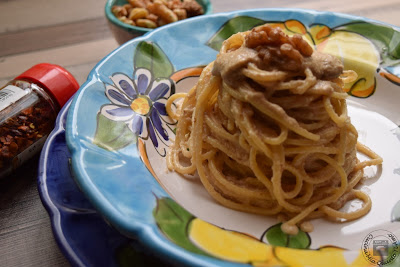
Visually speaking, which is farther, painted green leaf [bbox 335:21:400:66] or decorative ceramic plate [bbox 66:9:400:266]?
painted green leaf [bbox 335:21:400:66]

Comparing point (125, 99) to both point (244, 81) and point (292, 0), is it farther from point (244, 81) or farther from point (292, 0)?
point (292, 0)

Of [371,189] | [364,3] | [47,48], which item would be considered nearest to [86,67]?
[47,48]

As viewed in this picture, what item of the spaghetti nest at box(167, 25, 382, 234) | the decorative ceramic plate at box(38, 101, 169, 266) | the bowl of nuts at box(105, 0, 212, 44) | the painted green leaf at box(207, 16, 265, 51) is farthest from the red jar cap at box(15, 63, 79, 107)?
the painted green leaf at box(207, 16, 265, 51)

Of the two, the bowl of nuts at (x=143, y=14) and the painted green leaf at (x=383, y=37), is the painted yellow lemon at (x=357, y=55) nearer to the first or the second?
the painted green leaf at (x=383, y=37)

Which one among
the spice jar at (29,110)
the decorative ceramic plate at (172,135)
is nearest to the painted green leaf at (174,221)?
the decorative ceramic plate at (172,135)

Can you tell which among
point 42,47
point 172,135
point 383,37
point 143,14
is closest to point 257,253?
point 172,135

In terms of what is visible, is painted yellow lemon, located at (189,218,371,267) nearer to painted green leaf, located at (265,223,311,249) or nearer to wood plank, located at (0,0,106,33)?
painted green leaf, located at (265,223,311,249)

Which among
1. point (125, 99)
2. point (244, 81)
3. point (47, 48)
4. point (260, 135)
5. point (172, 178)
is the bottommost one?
point (47, 48)
